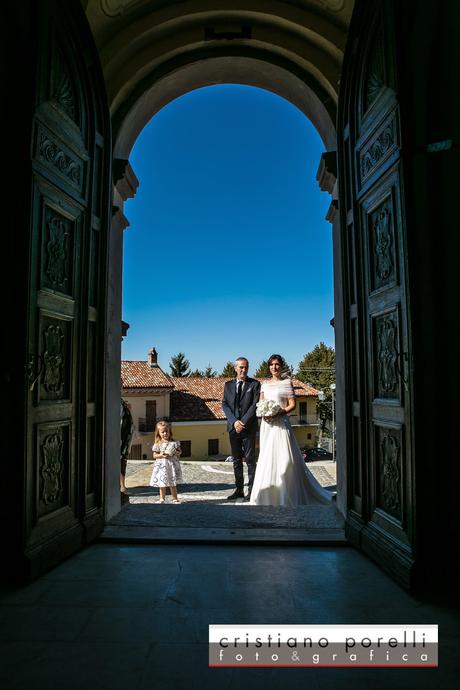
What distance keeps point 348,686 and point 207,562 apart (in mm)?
1399

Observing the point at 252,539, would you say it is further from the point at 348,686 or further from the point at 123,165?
the point at 123,165

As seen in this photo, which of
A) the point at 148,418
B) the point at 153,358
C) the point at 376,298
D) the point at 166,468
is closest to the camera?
the point at 376,298

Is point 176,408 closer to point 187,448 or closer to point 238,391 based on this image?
point 187,448

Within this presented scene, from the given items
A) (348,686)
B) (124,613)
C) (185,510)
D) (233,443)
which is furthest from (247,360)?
(348,686)

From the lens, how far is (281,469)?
5488mm

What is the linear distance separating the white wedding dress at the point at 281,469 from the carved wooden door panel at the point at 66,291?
228 cm

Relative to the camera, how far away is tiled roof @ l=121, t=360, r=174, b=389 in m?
35.2

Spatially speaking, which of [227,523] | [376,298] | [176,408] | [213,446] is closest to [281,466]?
[227,523]

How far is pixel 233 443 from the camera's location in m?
5.83

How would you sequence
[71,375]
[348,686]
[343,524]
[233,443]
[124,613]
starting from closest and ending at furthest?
[348,686], [124,613], [71,375], [343,524], [233,443]

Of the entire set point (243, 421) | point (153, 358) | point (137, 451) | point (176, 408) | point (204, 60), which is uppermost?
point (204, 60)

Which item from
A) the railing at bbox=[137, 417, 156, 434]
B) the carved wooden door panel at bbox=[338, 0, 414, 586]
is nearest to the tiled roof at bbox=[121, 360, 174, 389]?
the railing at bbox=[137, 417, 156, 434]

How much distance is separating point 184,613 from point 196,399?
3625cm

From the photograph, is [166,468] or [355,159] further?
[166,468]
